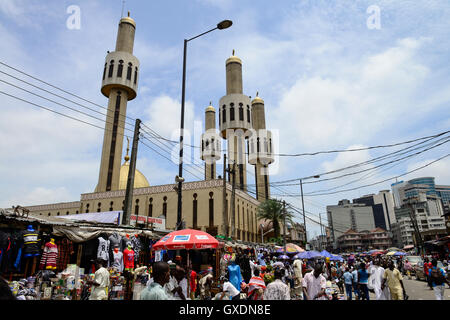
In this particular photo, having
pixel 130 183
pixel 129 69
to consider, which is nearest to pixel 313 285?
pixel 130 183

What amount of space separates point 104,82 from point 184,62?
1406 inches

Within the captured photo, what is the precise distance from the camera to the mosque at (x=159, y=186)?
40438 millimetres

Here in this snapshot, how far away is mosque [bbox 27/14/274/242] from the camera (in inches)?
1592

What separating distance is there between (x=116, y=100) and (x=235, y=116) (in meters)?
21.6

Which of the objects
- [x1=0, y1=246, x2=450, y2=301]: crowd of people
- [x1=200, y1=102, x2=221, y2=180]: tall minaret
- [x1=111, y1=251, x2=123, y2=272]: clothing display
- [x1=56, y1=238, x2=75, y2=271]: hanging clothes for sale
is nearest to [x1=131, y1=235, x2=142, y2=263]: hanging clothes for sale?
[x1=111, y1=251, x2=123, y2=272]: clothing display

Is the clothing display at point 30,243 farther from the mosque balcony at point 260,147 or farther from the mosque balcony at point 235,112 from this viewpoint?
the mosque balcony at point 260,147

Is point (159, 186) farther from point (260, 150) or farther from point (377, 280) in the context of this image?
point (377, 280)

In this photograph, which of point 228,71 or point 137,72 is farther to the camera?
point 228,71

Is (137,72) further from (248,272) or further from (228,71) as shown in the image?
(248,272)

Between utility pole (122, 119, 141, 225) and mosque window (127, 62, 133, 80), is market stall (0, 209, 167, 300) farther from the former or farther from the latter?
mosque window (127, 62, 133, 80)

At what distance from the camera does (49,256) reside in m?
9.05

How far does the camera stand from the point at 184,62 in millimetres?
14523

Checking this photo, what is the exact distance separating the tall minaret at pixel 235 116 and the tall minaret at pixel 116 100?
17924 millimetres
